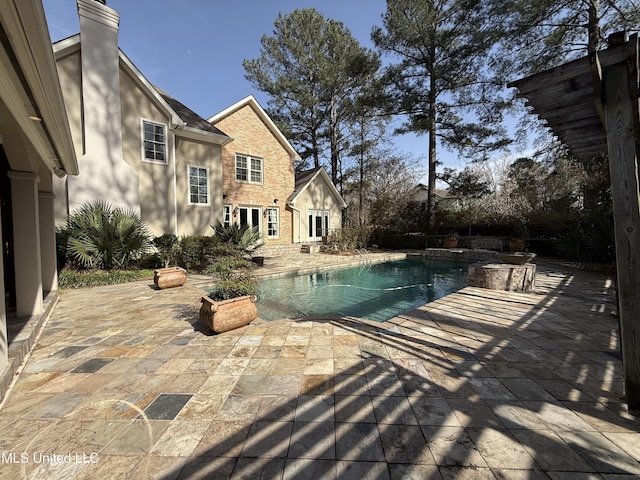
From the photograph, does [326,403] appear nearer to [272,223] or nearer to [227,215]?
[227,215]

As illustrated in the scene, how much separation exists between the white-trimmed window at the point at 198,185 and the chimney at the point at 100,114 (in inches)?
97.8

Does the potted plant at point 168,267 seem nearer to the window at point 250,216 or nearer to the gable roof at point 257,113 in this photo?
the window at point 250,216

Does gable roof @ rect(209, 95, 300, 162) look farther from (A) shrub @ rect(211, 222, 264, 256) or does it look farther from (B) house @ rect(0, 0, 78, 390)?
(B) house @ rect(0, 0, 78, 390)

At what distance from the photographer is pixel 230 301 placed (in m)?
4.00

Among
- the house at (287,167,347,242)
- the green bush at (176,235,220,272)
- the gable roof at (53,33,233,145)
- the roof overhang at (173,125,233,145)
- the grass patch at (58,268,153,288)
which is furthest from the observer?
the house at (287,167,347,242)

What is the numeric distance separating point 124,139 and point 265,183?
7.02m

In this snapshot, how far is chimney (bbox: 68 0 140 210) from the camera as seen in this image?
912 centimetres

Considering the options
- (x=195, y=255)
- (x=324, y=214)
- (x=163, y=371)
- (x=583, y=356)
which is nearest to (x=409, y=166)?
(x=324, y=214)

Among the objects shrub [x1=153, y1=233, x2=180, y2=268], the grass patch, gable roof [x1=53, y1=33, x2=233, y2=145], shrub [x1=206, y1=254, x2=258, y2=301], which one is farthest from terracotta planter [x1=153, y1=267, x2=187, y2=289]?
gable roof [x1=53, y1=33, x2=233, y2=145]

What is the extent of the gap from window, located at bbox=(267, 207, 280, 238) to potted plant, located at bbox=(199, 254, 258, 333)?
11.2m

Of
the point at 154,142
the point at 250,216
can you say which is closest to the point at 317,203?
the point at 250,216

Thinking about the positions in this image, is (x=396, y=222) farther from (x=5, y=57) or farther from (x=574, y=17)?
(x=5, y=57)

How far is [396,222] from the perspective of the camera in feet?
62.8

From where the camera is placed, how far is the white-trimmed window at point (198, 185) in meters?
12.1
